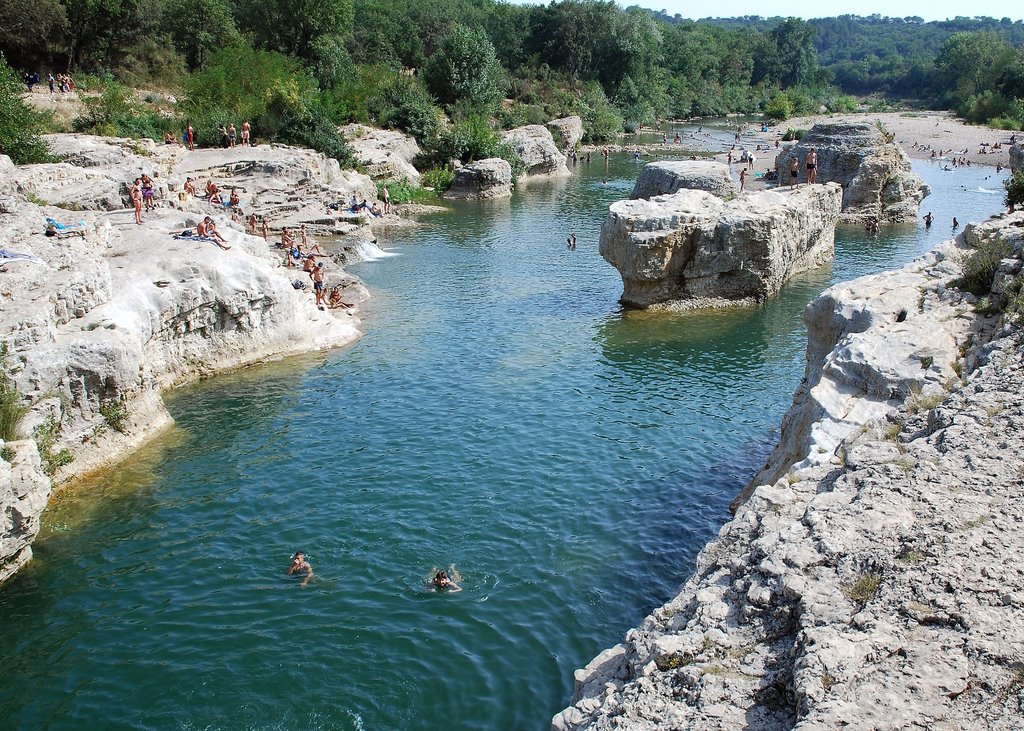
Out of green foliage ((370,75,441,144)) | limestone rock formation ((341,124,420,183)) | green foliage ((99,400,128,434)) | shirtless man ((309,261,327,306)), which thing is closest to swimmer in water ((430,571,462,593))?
green foliage ((99,400,128,434))

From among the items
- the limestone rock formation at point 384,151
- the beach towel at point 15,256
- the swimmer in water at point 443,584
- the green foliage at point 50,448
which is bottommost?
the swimmer in water at point 443,584

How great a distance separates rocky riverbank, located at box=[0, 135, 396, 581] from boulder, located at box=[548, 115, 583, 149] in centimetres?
5463

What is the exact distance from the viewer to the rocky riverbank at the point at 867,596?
8.27 m

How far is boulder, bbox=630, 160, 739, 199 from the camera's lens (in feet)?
160

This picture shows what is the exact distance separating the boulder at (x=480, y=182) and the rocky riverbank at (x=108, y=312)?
2645 centimetres

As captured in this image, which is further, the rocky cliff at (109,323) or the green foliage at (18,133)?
the green foliage at (18,133)

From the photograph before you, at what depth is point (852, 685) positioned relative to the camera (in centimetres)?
828

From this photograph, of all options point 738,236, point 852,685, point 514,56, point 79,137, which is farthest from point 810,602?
point 514,56

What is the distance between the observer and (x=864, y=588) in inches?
382

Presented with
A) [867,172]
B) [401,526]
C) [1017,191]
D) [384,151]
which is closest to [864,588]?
[401,526]

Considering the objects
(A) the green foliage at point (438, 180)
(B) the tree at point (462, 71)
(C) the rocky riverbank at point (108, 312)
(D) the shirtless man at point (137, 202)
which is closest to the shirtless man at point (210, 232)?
(C) the rocky riverbank at point (108, 312)

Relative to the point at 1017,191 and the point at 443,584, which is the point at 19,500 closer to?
the point at 443,584

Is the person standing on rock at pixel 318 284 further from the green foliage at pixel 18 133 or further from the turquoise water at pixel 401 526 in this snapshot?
the green foliage at pixel 18 133

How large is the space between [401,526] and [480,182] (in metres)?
51.4
